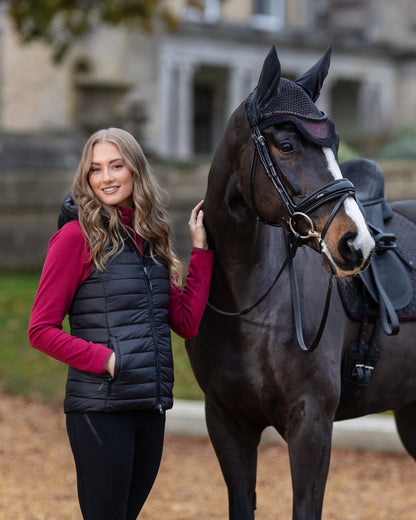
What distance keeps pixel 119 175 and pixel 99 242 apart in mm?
319

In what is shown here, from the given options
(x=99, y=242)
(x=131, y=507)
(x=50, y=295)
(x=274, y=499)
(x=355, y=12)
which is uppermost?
(x=355, y=12)

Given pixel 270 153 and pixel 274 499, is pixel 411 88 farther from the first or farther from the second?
pixel 270 153

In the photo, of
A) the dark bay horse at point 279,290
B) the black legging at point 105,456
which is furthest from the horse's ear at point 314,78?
the black legging at point 105,456

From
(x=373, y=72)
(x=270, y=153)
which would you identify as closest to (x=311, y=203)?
(x=270, y=153)

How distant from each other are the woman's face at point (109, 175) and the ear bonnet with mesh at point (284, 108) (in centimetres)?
56

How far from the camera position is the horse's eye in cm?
314

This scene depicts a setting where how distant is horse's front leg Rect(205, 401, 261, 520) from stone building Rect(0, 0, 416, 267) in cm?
1347

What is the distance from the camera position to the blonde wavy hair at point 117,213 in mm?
3225

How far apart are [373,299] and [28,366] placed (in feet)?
20.8

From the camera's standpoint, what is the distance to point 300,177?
3.12m

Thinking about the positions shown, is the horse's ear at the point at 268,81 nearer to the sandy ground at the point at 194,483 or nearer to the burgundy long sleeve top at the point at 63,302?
the burgundy long sleeve top at the point at 63,302

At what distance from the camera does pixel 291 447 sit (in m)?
3.40

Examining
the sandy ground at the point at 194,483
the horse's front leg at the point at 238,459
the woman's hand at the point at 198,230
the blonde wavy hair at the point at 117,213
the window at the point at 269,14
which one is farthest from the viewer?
the window at the point at 269,14

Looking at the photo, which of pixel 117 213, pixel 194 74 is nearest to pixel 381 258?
pixel 117 213
